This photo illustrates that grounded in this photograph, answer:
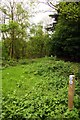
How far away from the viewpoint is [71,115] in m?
3.10

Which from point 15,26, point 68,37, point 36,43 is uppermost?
point 15,26

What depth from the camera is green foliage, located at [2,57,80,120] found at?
3104mm

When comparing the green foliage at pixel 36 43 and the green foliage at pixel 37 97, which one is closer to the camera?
the green foliage at pixel 37 97

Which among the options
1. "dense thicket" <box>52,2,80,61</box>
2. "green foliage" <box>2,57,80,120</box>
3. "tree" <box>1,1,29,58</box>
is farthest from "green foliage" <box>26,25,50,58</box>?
"green foliage" <box>2,57,80,120</box>

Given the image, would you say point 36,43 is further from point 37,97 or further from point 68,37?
point 37,97

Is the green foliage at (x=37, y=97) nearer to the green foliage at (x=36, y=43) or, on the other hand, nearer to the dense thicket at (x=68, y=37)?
the dense thicket at (x=68, y=37)

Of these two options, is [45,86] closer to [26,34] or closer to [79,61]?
[79,61]

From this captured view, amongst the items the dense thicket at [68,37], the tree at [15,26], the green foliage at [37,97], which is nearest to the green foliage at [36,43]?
the tree at [15,26]

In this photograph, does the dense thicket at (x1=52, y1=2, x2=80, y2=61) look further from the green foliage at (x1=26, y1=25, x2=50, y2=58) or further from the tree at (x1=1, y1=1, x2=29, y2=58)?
the green foliage at (x1=26, y1=25, x2=50, y2=58)

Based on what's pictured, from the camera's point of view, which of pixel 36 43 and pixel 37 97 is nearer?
pixel 37 97

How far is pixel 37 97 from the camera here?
147 inches

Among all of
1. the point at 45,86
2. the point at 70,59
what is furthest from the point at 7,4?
the point at 45,86

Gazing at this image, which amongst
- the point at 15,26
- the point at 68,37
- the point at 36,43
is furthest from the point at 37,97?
the point at 36,43

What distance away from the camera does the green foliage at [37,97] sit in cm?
310
